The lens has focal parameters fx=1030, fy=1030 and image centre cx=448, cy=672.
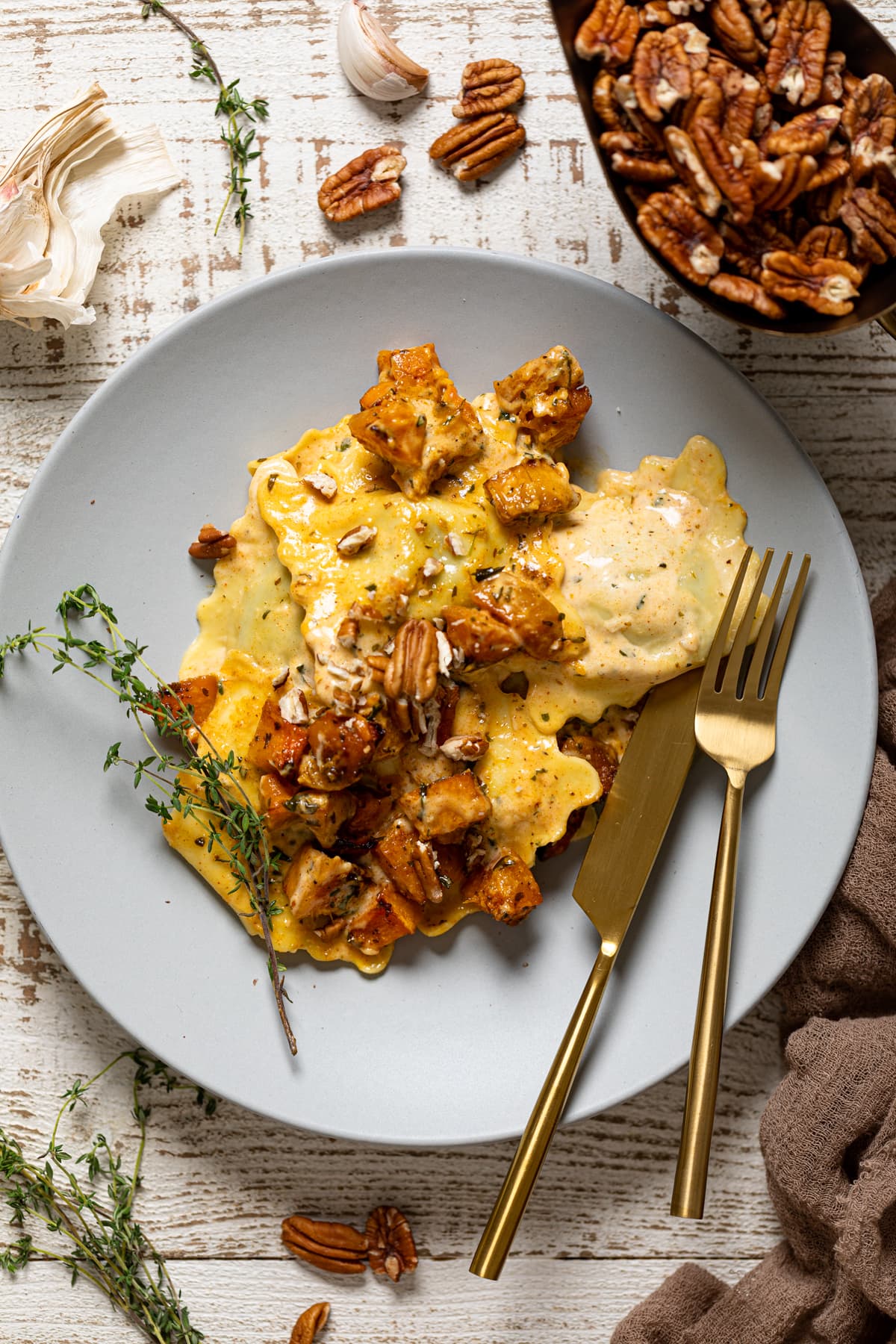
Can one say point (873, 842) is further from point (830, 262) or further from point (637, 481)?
point (830, 262)

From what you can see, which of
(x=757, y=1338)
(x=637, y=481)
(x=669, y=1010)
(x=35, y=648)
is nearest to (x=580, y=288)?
(x=637, y=481)

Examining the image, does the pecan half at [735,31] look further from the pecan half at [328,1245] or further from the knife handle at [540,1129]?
the pecan half at [328,1245]

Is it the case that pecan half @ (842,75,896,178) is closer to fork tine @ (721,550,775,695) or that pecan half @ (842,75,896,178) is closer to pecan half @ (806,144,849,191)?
pecan half @ (806,144,849,191)

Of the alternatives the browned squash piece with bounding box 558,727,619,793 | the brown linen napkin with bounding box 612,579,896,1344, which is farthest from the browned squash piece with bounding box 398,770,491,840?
the brown linen napkin with bounding box 612,579,896,1344

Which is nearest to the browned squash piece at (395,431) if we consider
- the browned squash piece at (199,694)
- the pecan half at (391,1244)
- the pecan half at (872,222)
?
the browned squash piece at (199,694)

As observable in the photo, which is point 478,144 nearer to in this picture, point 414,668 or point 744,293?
point 744,293

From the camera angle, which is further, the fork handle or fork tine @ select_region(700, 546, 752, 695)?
fork tine @ select_region(700, 546, 752, 695)

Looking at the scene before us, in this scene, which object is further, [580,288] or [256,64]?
[256,64]
